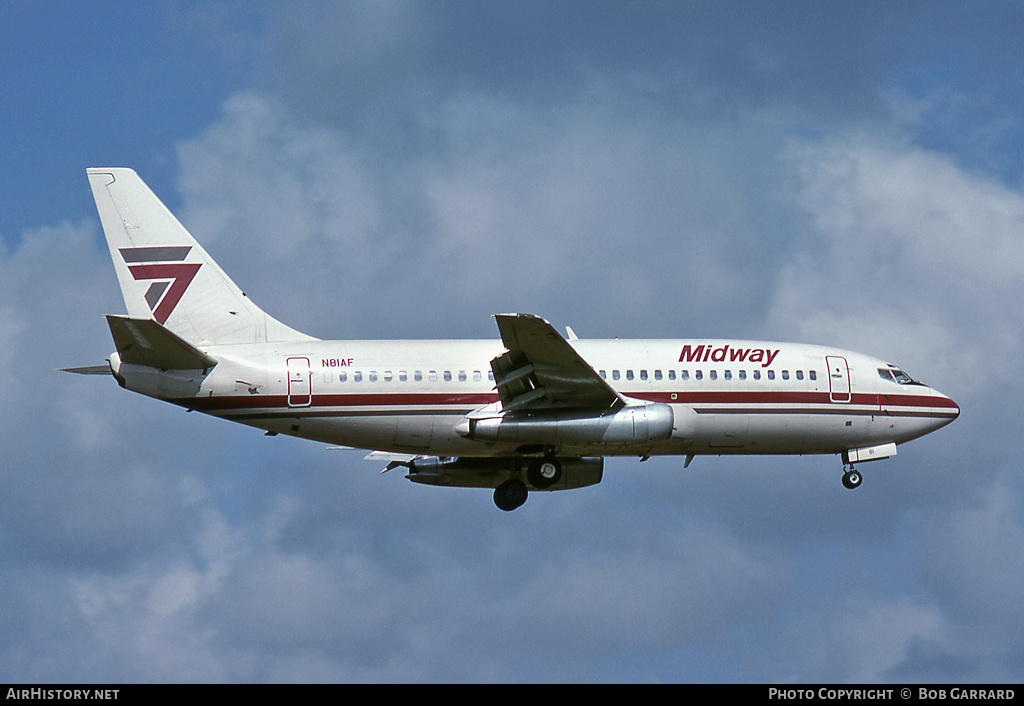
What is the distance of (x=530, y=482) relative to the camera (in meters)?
48.4

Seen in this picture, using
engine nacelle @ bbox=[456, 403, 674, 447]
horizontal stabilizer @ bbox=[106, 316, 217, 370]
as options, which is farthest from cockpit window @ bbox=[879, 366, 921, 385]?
horizontal stabilizer @ bbox=[106, 316, 217, 370]

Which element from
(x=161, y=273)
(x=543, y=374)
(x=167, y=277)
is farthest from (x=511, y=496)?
(x=161, y=273)

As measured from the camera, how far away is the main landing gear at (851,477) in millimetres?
49188

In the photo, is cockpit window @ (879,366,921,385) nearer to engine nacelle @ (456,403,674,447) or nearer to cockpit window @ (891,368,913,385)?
cockpit window @ (891,368,913,385)

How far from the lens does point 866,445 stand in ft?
161

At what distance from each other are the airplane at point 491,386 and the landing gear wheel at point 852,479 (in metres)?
0.05

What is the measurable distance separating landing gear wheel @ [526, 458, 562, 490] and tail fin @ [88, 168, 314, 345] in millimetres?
8701

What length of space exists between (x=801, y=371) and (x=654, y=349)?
5.09 meters

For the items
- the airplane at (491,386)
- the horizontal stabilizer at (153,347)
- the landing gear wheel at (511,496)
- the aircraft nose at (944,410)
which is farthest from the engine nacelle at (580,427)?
the aircraft nose at (944,410)

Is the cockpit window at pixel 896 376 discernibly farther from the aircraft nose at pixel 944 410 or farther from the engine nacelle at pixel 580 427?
the engine nacelle at pixel 580 427

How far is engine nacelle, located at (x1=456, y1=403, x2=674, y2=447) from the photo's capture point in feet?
145
